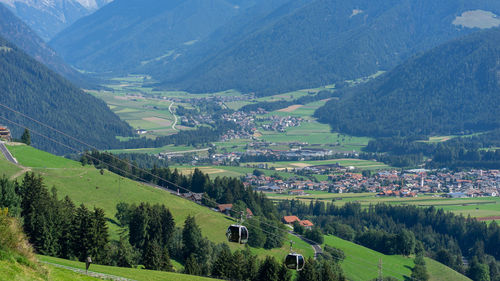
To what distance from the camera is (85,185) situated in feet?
301

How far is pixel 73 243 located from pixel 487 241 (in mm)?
82891

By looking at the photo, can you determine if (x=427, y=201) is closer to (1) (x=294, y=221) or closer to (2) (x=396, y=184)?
(2) (x=396, y=184)

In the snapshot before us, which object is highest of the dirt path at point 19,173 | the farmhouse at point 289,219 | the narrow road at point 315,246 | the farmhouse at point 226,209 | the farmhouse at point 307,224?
the dirt path at point 19,173

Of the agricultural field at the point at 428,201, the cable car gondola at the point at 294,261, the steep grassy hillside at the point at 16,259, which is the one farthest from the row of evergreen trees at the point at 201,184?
the steep grassy hillside at the point at 16,259

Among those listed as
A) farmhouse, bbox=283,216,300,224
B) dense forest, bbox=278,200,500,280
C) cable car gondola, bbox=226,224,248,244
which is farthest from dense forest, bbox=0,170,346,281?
dense forest, bbox=278,200,500,280

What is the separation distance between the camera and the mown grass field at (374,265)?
89.4m

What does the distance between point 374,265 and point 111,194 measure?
123ft

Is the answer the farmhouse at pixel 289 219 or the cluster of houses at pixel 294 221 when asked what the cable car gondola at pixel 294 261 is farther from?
the farmhouse at pixel 289 219

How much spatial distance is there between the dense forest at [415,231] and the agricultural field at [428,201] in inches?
275

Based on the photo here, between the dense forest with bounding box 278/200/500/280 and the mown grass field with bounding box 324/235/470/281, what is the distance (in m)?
3.36

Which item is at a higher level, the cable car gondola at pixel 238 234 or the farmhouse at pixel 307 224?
the cable car gondola at pixel 238 234

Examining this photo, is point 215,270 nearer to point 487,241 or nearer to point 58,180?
point 58,180

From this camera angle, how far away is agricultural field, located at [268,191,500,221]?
138 metres

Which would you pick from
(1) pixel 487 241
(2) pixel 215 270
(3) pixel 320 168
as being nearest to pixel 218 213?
(2) pixel 215 270
